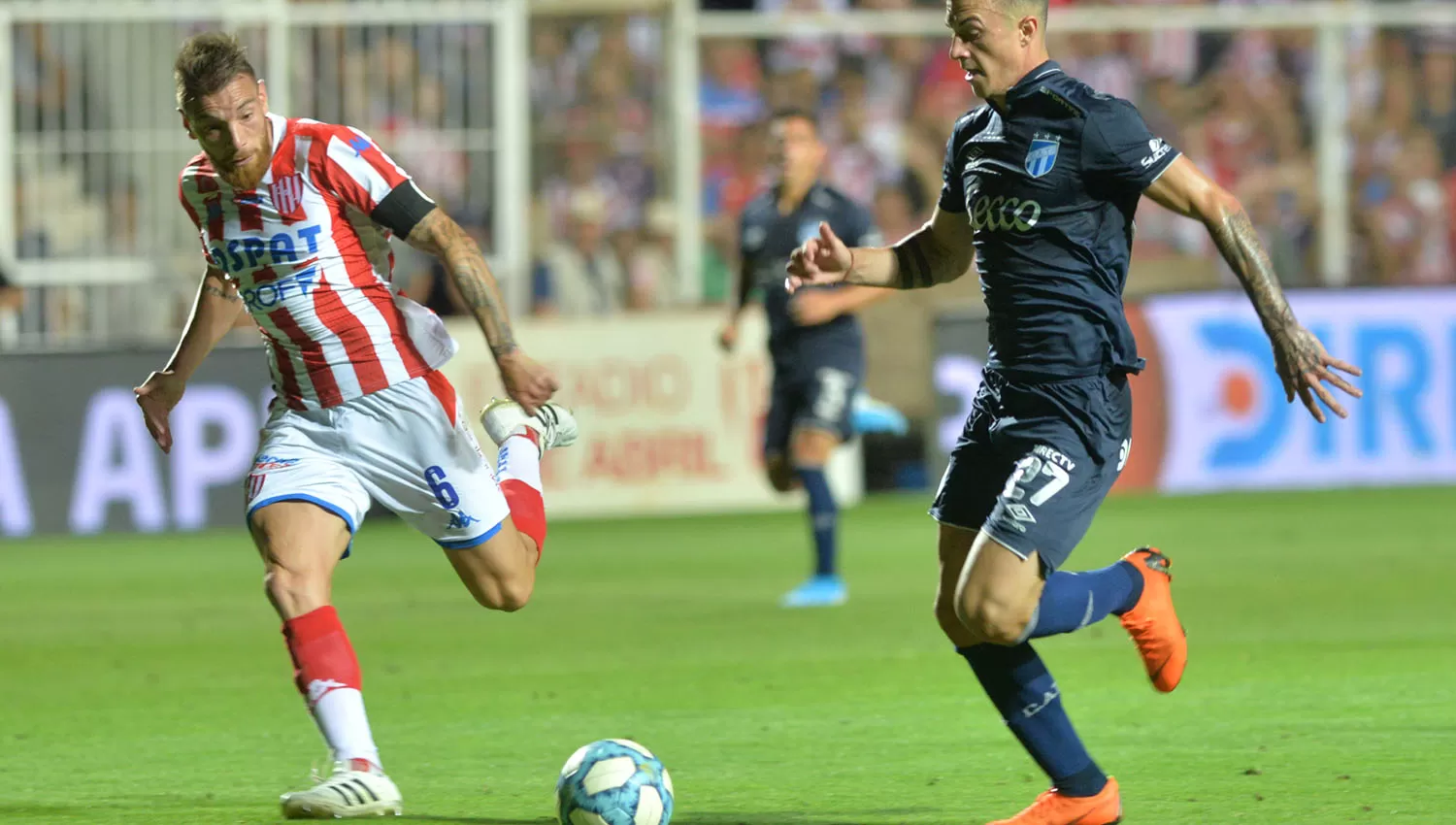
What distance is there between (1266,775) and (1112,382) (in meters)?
1.39

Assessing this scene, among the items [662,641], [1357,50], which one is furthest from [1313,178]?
[662,641]

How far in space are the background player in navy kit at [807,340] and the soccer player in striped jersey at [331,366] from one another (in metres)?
4.32

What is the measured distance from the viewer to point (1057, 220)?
5.41 metres

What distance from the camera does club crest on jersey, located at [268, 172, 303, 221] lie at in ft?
20.1

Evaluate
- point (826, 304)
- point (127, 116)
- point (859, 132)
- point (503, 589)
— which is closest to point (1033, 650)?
point (503, 589)

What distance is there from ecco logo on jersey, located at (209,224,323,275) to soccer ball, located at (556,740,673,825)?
176 cm

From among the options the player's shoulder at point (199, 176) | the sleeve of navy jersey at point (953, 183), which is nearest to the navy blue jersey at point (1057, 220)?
the sleeve of navy jersey at point (953, 183)

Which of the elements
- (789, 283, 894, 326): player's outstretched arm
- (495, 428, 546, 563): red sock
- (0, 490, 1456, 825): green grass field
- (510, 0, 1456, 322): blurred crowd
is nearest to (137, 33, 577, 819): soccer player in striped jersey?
(495, 428, 546, 563): red sock

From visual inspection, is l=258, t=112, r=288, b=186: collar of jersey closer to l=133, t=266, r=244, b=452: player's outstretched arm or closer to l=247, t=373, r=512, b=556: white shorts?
l=133, t=266, r=244, b=452: player's outstretched arm

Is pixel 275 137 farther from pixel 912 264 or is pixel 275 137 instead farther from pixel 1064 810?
pixel 1064 810

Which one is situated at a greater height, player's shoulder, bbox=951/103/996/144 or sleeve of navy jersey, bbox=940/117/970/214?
player's shoulder, bbox=951/103/996/144

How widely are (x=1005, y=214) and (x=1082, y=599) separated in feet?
3.24

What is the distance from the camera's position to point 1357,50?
1955 cm

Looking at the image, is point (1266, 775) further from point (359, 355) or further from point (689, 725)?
point (359, 355)
